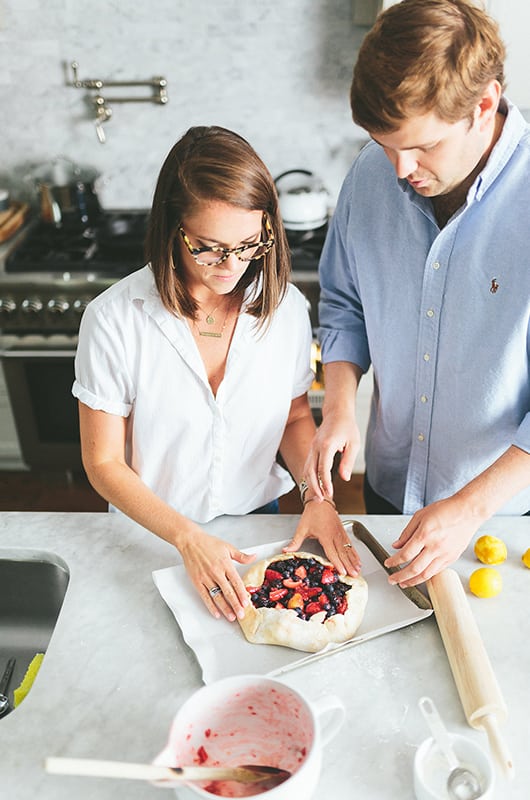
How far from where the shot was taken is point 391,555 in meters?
1.32

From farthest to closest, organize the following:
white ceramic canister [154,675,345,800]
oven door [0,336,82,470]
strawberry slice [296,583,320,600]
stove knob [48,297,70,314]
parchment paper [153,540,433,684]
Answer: oven door [0,336,82,470], stove knob [48,297,70,314], strawberry slice [296,583,320,600], parchment paper [153,540,433,684], white ceramic canister [154,675,345,800]

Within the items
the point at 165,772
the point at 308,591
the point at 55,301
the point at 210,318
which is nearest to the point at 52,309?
the point at 55,301

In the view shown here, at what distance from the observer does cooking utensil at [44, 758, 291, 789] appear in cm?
73

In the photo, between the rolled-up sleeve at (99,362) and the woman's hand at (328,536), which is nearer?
the woman's hand at (328,536)

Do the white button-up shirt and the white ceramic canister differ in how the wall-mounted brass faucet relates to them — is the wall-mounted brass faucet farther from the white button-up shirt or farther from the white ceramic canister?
the white ceramic canister

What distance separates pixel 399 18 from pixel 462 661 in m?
0.92

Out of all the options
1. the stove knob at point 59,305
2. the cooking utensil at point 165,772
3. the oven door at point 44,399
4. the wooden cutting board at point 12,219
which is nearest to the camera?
the cooking utensil at point 165,772

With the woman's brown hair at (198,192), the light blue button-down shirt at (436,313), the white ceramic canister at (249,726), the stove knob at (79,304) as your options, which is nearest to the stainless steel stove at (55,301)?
the stove knob at (79,304)

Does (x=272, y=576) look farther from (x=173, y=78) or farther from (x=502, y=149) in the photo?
(x=173, y=78)

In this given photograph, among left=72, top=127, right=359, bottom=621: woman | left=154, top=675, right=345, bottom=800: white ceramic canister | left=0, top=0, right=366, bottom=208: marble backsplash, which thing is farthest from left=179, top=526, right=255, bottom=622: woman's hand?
left=0, top=0, right=366, bottom=208: marble backsplash

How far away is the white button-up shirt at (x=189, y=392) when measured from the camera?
1396mm

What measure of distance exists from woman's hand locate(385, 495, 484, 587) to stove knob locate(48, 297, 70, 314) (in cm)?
186

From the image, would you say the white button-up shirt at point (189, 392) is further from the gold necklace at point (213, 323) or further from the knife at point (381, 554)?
the knife at point (381, 554)

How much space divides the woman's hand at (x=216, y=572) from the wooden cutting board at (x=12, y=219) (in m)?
2.10
